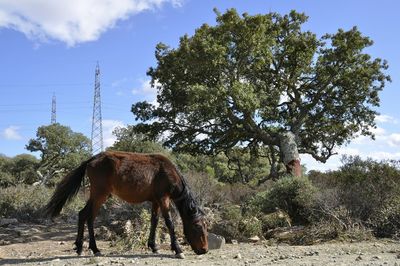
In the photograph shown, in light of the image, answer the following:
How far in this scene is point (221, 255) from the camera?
8758 mm

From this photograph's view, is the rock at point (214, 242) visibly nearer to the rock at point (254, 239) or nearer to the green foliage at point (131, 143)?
the rock at point (254, 239)

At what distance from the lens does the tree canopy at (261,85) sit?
16594 mm

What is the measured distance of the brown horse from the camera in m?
8.84

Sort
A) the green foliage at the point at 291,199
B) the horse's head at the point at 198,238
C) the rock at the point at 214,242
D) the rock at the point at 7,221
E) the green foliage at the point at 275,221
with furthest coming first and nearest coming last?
the rock at the point at 7,221 → the green foliage at the point at 291,199 → the green foliage at the point at 275,221 → the rock at the point at 214,242 → the horse's head at the point at 198,238

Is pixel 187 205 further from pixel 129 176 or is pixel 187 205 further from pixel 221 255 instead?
pixel 129 176

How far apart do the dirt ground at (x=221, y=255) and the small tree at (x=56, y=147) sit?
38.2 meters

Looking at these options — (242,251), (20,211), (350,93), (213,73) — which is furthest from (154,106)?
(242,251)

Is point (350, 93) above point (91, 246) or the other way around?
above

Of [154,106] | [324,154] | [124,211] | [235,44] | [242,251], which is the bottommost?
[242,251]

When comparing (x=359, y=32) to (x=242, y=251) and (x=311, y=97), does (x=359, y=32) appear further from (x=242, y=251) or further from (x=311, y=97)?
(x=242, y=251)

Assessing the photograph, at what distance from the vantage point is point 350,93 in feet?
63.7

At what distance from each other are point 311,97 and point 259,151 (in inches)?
164

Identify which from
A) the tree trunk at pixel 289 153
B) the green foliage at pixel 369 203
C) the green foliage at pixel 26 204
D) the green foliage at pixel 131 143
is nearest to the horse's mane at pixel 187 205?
the green foliage at pixel 369 203

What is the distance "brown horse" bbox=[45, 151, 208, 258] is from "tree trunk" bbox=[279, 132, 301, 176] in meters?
9.94
